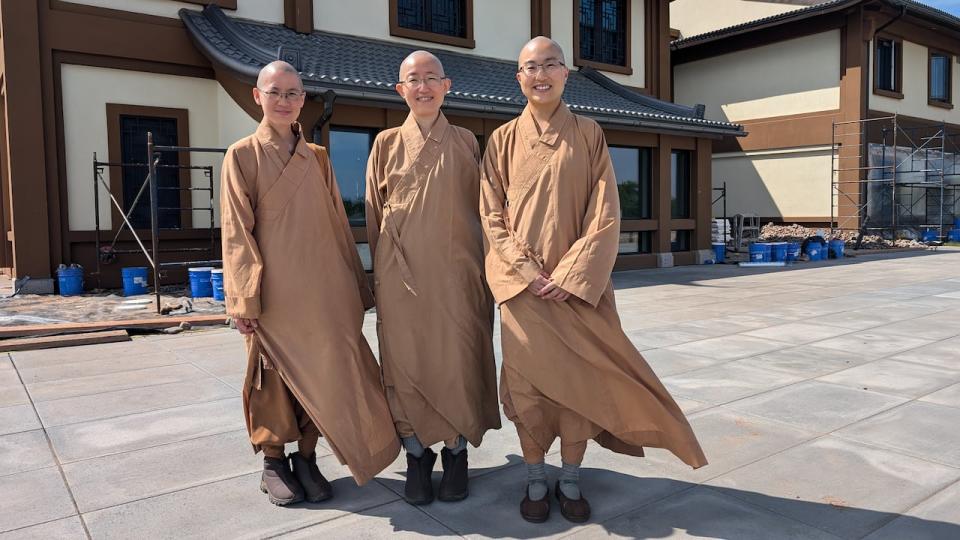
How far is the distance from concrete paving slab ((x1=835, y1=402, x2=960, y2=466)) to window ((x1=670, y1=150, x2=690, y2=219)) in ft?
33.6

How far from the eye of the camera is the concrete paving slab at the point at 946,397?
3.97m

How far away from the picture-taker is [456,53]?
12.2 meters

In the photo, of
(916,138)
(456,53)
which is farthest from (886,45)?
(456,53)

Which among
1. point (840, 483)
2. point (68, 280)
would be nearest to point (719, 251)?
point (68, 280)

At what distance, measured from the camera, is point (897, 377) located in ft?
15.0

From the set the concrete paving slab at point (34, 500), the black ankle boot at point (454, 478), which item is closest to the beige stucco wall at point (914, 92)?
the black ankle boot at point (454, 478)

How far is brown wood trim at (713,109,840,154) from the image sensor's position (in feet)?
57.5

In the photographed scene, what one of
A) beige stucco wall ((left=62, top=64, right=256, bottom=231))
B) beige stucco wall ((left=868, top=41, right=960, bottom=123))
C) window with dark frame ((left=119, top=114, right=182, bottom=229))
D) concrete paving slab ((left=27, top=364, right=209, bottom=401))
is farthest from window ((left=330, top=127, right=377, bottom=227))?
beige stucco wall ((left=868, top=41, right=960, bottom=123))

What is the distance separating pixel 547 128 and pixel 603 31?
42.2 ft

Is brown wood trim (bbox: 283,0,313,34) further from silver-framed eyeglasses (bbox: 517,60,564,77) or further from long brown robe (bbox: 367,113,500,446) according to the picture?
silver-framed eyeglasses (bbox: 517,60,564,77)

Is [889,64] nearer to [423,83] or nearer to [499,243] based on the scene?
A: [423,83]

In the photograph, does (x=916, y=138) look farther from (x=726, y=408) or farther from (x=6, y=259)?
Answer: (x=6, y=259)

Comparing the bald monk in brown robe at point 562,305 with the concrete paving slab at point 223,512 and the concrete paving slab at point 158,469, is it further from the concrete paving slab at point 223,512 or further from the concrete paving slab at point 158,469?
the concrete paving slab at point 158,469

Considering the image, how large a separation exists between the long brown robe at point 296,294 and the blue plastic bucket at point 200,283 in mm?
6071
